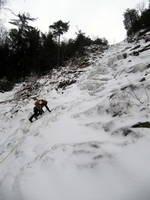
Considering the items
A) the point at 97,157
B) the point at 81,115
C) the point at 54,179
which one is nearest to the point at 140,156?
the point at 97,157

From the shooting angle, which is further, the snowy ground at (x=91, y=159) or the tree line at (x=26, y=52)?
the tree line at (x=26, y=52)

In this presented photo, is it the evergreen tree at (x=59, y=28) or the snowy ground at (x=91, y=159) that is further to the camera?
the evergreen tree at (x=59, y=28)

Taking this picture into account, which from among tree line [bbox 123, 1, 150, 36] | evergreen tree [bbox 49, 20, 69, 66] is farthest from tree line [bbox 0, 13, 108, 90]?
tree line [bbox 123, 1, 150, 36]

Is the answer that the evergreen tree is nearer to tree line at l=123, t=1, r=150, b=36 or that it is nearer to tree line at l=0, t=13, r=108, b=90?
tree line at l=0, t=13, r=108, b=90

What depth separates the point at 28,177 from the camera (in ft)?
8.85

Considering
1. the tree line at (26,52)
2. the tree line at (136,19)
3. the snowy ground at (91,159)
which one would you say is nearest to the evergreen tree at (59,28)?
the tree line at (26,52)

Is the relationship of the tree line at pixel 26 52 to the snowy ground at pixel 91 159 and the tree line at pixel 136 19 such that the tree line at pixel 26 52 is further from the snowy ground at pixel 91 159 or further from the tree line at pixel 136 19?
the snowy ground at pixel 91 159

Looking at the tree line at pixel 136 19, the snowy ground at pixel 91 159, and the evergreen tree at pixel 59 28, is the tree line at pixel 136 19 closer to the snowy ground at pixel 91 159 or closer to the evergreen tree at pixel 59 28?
the evergreen tree at pixel 59 28

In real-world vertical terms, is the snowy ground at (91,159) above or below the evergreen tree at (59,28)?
below

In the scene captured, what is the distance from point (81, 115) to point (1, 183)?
9.14 feet

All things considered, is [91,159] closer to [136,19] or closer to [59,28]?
[59,28]

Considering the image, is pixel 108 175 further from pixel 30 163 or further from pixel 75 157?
pixel 30 163

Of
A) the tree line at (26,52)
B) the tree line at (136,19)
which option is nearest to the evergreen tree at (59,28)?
the tree line at (26,52)

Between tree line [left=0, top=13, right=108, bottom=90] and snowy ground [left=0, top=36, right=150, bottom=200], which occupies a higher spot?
tree line [left=0, top=13, right=108, bottom=90]
